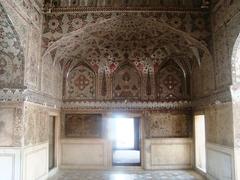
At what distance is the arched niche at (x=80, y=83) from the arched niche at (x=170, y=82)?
209 centimetres

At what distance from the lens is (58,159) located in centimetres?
869

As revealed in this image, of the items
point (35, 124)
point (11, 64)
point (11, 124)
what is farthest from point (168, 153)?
point (11, 64)

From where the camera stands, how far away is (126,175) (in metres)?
7.90

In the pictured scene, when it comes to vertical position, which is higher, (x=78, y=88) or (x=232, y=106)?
(x=78, y=88)

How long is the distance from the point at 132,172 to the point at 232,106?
12.8ft

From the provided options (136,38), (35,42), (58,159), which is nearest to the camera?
(35,42)

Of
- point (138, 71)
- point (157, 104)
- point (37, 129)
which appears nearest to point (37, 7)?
point (37, 129)

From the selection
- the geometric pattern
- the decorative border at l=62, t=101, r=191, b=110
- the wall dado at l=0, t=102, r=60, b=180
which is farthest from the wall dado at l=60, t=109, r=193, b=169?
the wall dado at l=0, t=102, r=60, b=180

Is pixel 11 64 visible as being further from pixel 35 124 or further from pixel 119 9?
pixel 119 9

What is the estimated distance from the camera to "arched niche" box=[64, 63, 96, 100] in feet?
29.9

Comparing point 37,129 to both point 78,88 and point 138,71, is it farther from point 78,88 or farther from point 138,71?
point 138,71

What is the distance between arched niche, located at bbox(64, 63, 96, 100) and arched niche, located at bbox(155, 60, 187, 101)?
2.09 meters

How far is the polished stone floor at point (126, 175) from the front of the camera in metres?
7.47

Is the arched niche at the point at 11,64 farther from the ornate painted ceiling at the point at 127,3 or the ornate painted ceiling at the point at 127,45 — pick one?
the ornate painted ceiling at the point at 127,3
